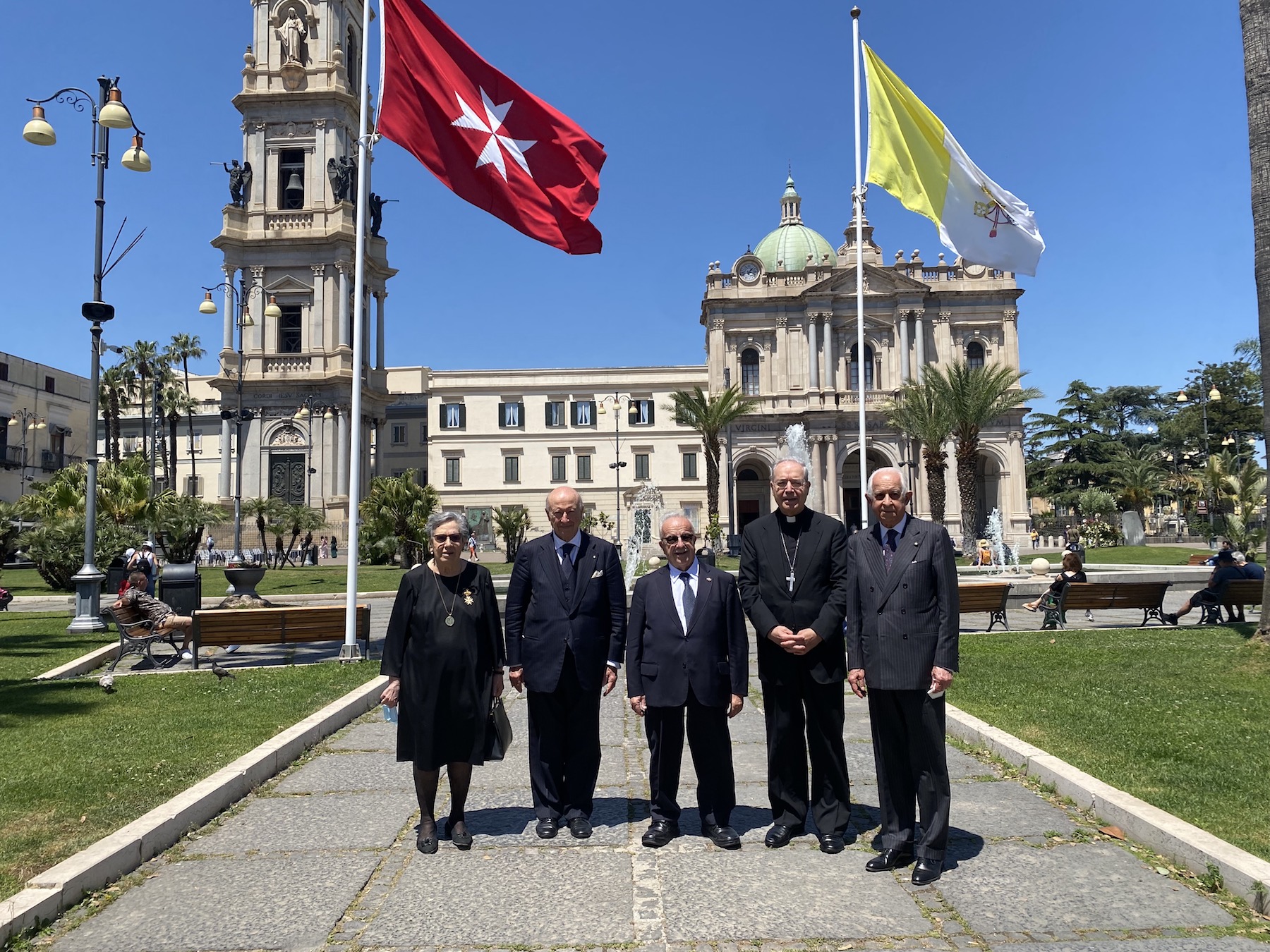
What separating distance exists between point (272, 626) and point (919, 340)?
54423 millimetres

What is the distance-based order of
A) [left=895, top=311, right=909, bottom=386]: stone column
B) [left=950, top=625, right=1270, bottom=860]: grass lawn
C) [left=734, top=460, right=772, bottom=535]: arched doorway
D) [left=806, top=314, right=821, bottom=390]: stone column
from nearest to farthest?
[left=950, top=625, right=1270, bottom=860]: grass lawn, [left=895, top=311, right=909, bottom=386]: stone column, [left=806, top=314, right=821, bottom=390]: stone column, [left=734, top=460, right=772, bottom=535]: arched doorway

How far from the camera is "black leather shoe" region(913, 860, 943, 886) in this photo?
4.21 meters

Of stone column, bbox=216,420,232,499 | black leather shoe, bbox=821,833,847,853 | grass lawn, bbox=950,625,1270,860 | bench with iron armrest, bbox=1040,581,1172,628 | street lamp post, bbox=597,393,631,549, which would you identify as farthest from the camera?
street lamp post, bbox=597,393,631,549

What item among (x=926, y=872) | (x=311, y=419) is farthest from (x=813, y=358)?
(x=926, y=872)

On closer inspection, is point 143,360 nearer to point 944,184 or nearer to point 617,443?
point 617,443

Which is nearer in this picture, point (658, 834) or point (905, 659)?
point (905, 659)

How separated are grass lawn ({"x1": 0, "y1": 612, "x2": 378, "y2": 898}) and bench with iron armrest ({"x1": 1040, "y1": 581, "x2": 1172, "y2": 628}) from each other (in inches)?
389

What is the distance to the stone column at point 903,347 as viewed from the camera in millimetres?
59406

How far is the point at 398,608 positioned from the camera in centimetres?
483

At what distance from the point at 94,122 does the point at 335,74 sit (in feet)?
133

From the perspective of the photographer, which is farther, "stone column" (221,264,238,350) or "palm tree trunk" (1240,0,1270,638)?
"stone column" (221,264,238,350)

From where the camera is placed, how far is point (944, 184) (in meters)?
12.5

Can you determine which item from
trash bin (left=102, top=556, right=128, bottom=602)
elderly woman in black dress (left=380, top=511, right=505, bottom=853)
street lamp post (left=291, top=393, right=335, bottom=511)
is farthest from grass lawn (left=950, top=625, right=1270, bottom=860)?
street lamp post (left=291, top=393, right=335, bottom=511)

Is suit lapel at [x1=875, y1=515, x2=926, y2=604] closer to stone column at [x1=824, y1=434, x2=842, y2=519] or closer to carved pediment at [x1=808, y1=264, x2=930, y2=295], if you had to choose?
stone column at [x1=824, y1=434, x2=842, y2=519]
